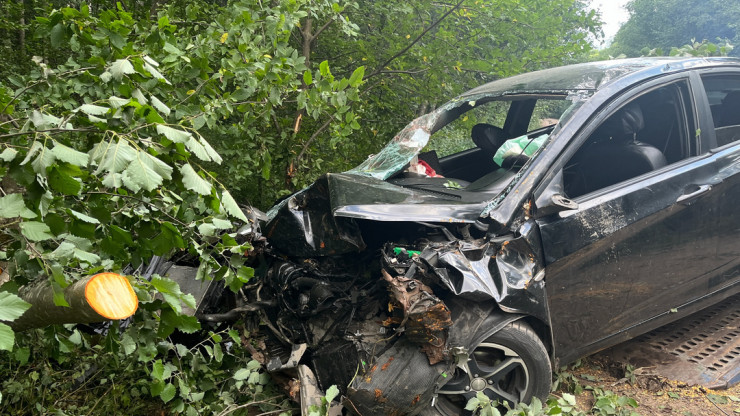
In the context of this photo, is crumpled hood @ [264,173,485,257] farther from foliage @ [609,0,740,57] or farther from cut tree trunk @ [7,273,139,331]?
foliage @ [609,0,740,57]

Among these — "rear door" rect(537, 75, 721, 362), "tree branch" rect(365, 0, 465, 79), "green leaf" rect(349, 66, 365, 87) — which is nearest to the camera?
"rear door" rect(537, 75, 721, 362)

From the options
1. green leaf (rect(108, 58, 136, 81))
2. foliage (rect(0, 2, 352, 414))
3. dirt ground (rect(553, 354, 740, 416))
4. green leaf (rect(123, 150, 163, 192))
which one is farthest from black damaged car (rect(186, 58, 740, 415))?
green leaf (rect(123, 150, 163, 192))

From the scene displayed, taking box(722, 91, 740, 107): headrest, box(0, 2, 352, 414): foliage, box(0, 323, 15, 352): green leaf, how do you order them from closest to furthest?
box(0, 323, 15, 352): green leaf, box(0, 2, 352, 414): foliage, box(722, 91, 740, 107): headrest

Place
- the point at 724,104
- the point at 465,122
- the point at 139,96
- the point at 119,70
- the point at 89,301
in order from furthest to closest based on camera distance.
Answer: the point at 465,122, the point at 724,104, the point at 139,96, the point at 119,70, the point at 89,301

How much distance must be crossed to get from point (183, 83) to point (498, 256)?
2.30 meters

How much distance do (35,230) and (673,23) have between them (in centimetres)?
2512

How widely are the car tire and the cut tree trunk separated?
1536 millimetres

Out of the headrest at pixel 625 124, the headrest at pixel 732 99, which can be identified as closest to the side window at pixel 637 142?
the headrest at pixel 625 124

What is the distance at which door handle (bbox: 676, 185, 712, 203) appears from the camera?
9.37 ft

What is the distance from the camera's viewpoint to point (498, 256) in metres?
2.41

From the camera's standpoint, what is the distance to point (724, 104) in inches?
147

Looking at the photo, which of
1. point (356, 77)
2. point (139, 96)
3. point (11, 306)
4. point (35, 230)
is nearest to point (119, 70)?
point (139, 96)

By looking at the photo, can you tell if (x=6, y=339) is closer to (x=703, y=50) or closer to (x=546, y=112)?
(x=546, y=112)

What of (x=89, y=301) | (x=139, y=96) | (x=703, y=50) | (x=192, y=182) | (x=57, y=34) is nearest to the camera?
(x=89, y=301)
